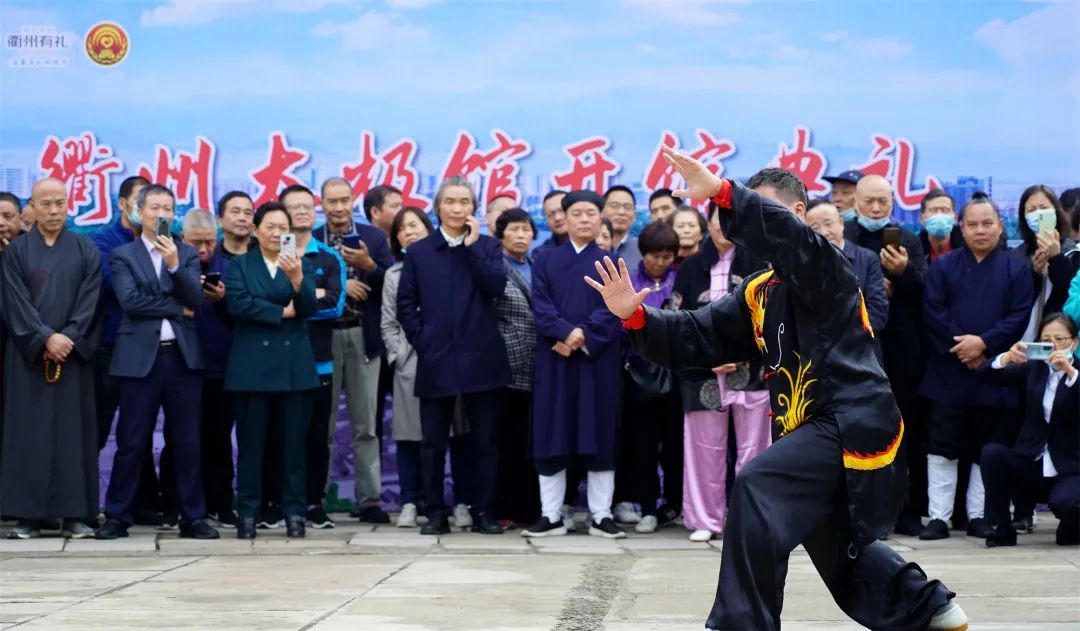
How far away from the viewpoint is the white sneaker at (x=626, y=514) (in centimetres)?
824

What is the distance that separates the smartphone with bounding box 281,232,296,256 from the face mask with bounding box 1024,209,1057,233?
3826mm

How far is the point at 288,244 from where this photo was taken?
7.40m

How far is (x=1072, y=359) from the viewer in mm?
7016

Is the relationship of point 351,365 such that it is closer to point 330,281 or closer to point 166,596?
point 330,281

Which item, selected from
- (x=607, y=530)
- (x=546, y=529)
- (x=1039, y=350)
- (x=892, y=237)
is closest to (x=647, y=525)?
(x=607, y=530)

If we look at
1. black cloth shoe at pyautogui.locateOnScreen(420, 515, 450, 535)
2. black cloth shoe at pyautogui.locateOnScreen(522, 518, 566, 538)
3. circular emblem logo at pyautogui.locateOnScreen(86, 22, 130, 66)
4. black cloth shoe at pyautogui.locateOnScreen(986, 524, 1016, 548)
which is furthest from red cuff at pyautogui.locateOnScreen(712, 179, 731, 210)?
circular emblem logo at pyautogui.locateOnScreen(86, 22, 130, 66)

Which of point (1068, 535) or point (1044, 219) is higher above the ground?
point (1044, 219)

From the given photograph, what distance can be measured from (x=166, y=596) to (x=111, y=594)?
0.71ft

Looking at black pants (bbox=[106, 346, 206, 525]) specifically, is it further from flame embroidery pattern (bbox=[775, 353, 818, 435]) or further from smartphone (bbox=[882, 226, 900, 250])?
flame embroidery pattern (bbox=[775, 353, 818, 435])

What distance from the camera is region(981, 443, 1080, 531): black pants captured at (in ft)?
22.7

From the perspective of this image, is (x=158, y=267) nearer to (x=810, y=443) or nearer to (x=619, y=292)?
(x=619, y=292)

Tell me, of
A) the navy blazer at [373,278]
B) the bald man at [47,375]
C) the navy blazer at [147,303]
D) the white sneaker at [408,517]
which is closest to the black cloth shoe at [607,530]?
the white sneaker at [408,517]

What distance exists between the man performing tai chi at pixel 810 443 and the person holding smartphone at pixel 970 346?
11.2 ft

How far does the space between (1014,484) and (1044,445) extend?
0.80 ft
